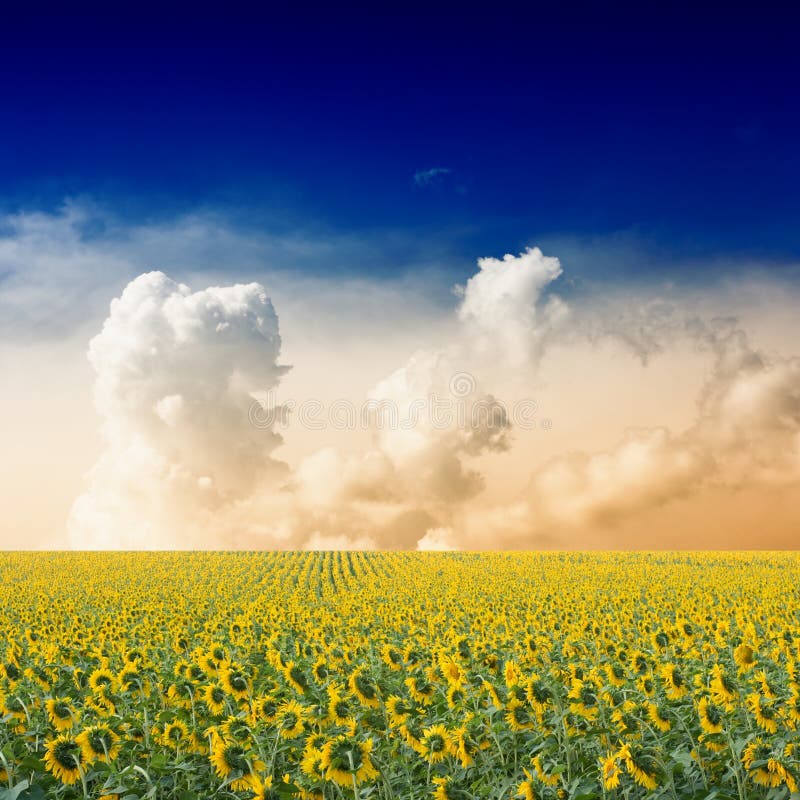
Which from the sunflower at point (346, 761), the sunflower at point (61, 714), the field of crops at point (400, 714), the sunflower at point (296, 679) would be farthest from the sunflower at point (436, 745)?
the sunflower at point (61, 714)

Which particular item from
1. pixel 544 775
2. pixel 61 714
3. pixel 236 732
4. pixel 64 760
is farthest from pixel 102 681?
pixel 544 775

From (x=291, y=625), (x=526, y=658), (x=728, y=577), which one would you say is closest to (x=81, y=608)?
(x=291, y=625)

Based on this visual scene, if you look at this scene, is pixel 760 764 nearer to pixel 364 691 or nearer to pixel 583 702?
pixel 583 702

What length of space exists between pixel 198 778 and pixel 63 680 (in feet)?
17.9

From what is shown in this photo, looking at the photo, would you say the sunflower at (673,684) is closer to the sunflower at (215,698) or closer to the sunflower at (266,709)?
the sunflower at (266,709)

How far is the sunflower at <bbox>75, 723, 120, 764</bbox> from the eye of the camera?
7.58m

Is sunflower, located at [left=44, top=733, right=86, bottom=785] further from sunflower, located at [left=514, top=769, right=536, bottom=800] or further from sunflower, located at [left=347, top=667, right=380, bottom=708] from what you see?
sunflower, located at [left=514, top=769, right=536, bottom=800]

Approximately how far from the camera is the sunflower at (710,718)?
26.8ft

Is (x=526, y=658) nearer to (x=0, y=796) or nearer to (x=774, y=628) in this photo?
(x=0, y=796)

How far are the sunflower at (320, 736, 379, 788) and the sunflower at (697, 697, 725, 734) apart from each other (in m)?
3.98

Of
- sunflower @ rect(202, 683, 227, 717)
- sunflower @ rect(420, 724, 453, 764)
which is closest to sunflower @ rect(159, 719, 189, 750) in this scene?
sunflower @ rect(202, 683, 227, 717)

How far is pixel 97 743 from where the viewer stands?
25.4 ft

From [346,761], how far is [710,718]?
4.38m

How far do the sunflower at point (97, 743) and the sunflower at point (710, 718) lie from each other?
658 cm
